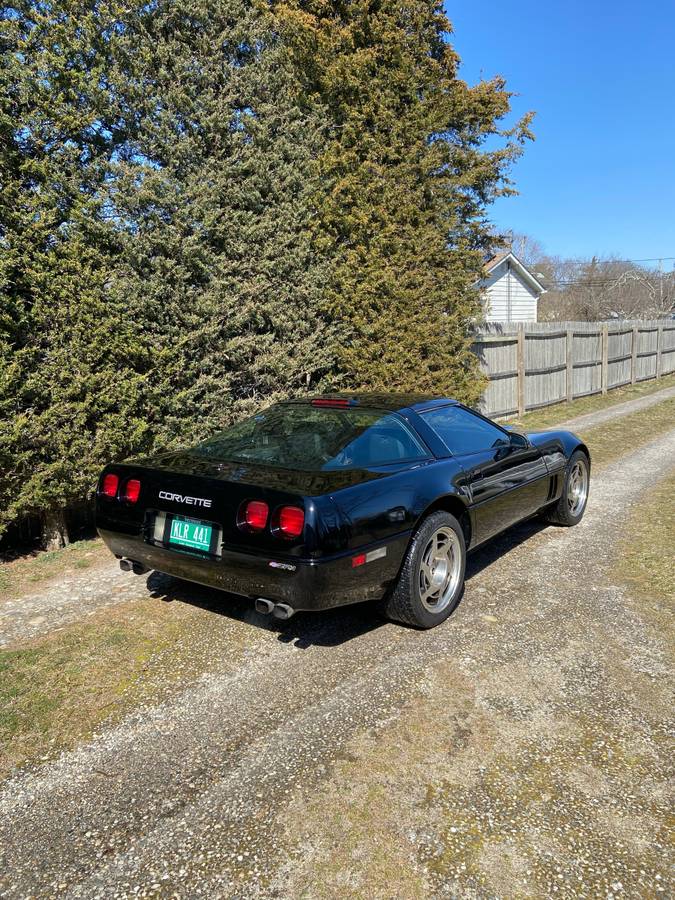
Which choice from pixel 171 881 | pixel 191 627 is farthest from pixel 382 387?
pixel 171 881

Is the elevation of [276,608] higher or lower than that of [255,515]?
lower

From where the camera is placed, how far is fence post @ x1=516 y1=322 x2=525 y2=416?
13406 mm

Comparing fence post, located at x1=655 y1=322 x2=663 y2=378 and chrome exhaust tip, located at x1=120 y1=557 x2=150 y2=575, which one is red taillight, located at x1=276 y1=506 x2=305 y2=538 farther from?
fence post, located at x1=655 y1=322 x2=663 y2=378

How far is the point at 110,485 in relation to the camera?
3.72 meters

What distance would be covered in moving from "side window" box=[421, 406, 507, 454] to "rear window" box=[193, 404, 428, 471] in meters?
0.34

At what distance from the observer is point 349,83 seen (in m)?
8.48

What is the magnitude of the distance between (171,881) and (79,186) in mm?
5274

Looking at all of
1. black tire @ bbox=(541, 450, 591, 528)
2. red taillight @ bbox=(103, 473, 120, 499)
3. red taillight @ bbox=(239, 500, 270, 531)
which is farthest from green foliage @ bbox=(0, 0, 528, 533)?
black tire @ bbox=(541, 450, 591, 528)

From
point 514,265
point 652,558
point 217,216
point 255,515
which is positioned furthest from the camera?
point 514,265

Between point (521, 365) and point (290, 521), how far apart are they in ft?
38.2

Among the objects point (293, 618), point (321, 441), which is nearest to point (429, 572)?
point (293, 618)

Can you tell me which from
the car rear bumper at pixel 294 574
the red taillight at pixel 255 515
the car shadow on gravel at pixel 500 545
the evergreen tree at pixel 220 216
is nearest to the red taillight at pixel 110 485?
the car rear bumper at pixel 294 574

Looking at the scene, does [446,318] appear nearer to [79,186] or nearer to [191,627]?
[79,186]

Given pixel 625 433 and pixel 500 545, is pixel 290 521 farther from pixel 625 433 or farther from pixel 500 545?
pixel 625 433
